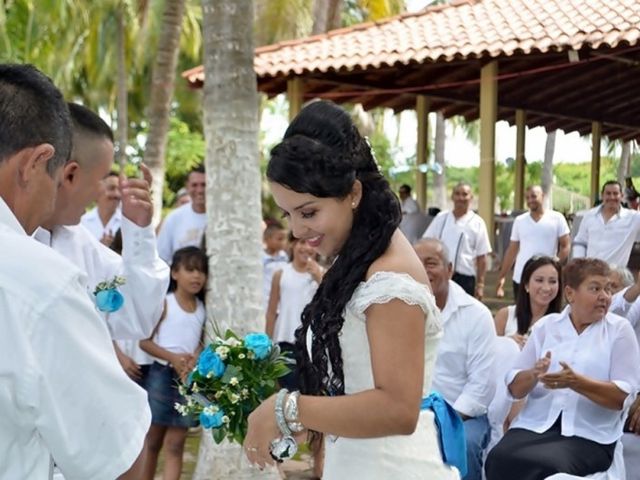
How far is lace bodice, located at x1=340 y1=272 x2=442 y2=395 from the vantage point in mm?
2646

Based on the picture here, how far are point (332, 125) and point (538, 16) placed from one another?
1147 centimetres

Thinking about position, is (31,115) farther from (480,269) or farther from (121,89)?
(121,89)

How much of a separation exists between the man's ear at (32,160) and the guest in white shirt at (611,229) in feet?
31.2

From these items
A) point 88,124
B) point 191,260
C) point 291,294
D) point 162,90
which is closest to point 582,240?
point 291,294

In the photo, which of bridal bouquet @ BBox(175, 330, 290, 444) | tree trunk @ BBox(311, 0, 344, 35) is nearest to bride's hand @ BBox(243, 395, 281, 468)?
bridal bouquet @ BBox(175, 330, 290, 444)

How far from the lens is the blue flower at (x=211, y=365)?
3176 millimetres

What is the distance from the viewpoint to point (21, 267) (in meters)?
1.70

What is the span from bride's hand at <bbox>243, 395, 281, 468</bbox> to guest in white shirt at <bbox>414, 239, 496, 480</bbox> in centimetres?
267

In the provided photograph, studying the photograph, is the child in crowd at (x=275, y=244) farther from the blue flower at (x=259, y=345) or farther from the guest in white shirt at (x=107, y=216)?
the blue flower at (x=259, y=345)

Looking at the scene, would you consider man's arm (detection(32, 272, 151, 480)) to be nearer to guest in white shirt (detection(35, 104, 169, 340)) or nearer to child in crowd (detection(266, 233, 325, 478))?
guest in white shirt (detection(35, 104, 169, 340))

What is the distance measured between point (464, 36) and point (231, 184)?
765 cm

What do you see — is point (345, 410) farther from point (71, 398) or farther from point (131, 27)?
point (131, 27)

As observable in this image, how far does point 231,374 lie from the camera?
10.4 feet

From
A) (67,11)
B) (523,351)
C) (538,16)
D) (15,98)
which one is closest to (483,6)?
(538,16)
